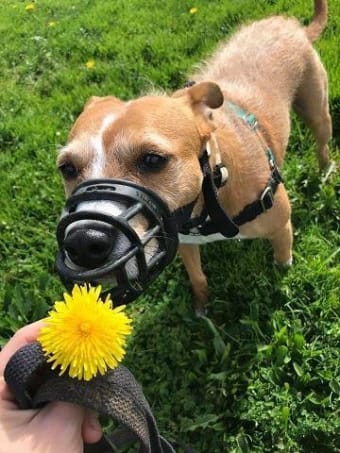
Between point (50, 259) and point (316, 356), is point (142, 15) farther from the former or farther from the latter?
point (316, 356)

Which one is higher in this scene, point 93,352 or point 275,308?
point 93,352

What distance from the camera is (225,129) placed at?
2885 millimetres

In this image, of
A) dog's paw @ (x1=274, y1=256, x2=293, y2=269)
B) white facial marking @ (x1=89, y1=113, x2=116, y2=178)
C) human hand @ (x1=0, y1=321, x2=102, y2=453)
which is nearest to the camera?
human hand @ (x1=0, y1=321, x2=102, y2=453)

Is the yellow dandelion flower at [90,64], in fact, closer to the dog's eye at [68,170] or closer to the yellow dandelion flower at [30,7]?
the yellow dandelion flower at [30,7]

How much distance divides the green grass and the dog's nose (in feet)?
4.84

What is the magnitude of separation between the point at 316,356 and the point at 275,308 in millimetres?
413

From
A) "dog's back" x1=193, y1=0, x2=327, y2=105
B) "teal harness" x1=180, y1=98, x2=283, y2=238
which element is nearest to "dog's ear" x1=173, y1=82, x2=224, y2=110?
"teal harness" x1=180, y1=98, x2=283, y2=238

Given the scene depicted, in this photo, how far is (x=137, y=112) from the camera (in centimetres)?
224

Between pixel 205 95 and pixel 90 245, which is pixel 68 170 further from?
pixel 205 95

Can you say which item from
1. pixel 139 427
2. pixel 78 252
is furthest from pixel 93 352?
pixel 78 252

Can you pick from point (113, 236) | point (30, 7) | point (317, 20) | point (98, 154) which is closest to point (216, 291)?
point (98, 154)

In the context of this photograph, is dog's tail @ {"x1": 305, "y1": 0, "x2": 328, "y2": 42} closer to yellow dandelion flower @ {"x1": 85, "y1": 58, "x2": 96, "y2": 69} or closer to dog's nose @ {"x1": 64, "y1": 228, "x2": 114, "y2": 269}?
yellow dandelion flower @ {"x1": 85, "y1": 58, "x2": 96, "y2": 69}

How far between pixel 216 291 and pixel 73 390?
2.15 metres

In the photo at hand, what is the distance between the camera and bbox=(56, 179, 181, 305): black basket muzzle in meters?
1.74
